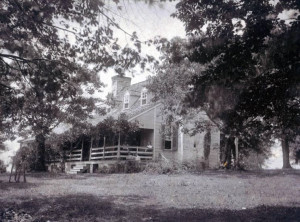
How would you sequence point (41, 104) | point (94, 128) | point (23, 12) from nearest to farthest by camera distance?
point (23, 12), point (41, 104), point (94, 128)

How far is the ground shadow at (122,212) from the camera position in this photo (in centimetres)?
932

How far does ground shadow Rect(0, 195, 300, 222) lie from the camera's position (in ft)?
30.6

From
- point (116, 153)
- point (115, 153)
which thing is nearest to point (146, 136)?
point (116, 153)

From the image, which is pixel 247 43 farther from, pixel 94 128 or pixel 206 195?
pixel 94 128

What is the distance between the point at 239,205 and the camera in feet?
37.6

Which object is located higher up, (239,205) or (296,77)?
(296,77)

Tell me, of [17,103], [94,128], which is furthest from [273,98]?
[94,128]

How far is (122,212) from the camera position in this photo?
10055 mm

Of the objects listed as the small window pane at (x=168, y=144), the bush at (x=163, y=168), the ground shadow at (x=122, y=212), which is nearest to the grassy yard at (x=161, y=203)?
the ground shadow at (x=122, y=212)

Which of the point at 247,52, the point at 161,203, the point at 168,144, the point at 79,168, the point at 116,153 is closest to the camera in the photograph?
the point at 247,52

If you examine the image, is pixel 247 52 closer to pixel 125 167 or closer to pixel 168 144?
pixel 125 167

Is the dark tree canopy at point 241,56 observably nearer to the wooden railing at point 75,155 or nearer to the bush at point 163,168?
the bush at point 163,168

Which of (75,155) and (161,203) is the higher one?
(75,155)

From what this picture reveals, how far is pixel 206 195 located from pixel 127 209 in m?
4.27
